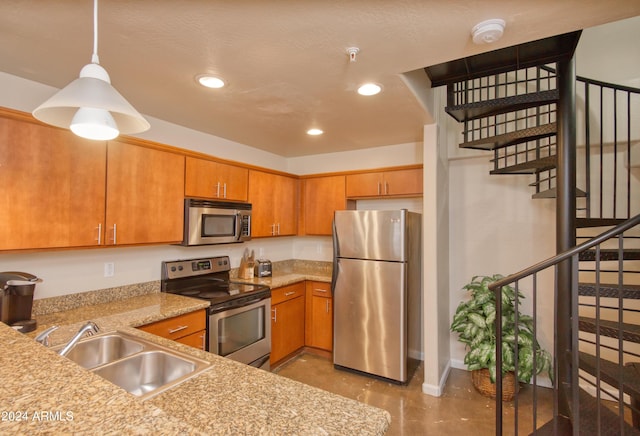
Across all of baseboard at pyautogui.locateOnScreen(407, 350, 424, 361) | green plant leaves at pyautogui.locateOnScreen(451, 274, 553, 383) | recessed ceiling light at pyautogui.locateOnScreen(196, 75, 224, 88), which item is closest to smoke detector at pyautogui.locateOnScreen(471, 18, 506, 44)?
recessed ceiling light at pyautogui.locateOnScreen(196, 75, 224, 88)

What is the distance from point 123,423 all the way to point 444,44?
74.9 inches

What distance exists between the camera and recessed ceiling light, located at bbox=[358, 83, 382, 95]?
6.81ft

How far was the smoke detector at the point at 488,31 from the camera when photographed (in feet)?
4.63

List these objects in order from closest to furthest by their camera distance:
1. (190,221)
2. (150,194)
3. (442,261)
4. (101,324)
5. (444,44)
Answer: (444,44)
(101,324)
(150,194)
(190,221)
(442,261)

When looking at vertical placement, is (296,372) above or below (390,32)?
below

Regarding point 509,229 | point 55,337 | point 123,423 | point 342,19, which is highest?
point 342,19

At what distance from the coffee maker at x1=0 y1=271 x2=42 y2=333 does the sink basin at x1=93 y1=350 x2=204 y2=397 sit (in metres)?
0.86

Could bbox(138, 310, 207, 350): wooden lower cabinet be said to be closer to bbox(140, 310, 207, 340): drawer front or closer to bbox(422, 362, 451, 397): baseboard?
bbox(140, 310, 207, 340): drawer front

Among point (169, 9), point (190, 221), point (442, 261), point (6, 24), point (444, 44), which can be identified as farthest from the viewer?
point (442, 261)

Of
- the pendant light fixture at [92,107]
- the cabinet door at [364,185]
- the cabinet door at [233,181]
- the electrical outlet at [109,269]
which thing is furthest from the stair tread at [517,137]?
the electrical outlet at [109,269]

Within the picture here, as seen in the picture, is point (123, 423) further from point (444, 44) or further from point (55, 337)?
point (444, 44)

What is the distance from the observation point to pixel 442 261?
3127 millimetres

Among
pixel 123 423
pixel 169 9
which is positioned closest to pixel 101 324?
pixel 123 423

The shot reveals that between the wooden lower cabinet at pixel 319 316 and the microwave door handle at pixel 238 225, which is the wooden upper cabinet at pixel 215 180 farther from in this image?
the wooden lower cabinet at pixel 319 316
